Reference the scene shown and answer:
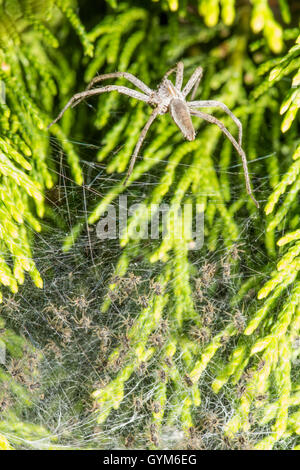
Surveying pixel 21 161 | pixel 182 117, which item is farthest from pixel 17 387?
pixel 182 117

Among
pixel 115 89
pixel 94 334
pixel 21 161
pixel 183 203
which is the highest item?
pixel 115 89

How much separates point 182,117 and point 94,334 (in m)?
→ 0.95

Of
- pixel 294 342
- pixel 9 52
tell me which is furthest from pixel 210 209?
pixel 9 52

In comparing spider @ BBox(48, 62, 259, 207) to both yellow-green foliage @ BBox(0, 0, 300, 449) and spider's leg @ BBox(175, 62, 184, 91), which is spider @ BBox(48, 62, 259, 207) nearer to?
spider's leg @ BBox(175, 62, 184, 91)

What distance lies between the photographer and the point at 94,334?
5.91ft

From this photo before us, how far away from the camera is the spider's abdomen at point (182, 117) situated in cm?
173

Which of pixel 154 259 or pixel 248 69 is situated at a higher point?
pixel 248 69

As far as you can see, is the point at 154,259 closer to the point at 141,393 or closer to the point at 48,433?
the point at 141,393

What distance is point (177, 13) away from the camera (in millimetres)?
2016

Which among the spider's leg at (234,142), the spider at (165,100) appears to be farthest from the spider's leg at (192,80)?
the spider's leg at (234,142)

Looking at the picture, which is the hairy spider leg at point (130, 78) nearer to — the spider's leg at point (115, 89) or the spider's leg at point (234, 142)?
the spider's leg at point (115, 89)

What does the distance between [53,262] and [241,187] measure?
92 cm

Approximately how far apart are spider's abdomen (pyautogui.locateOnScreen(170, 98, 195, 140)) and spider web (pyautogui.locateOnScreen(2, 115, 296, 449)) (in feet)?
0.98

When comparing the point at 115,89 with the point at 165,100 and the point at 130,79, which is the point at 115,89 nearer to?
the point at 130,79
